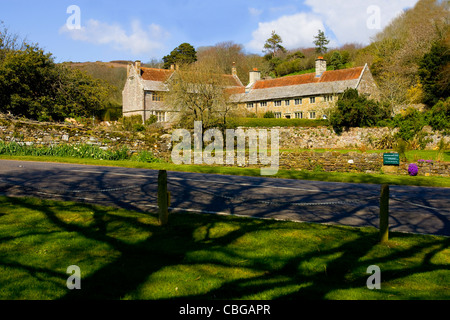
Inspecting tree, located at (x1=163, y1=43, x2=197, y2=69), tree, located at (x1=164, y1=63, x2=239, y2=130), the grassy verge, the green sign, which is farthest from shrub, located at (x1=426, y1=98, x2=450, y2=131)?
tree, located at (x1=163, y1=43, x2=197, y2=69)

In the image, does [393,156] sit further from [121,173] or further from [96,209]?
[96,209]

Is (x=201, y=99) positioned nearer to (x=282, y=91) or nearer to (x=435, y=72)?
(x=435, y=72)

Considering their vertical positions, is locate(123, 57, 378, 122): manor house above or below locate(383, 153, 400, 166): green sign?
above

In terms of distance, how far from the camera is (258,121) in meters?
46.5

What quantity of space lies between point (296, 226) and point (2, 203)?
7.31 metres

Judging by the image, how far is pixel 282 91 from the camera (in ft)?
210

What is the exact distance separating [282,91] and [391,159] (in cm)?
4382

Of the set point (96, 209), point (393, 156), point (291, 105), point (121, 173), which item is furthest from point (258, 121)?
point (96, 209)

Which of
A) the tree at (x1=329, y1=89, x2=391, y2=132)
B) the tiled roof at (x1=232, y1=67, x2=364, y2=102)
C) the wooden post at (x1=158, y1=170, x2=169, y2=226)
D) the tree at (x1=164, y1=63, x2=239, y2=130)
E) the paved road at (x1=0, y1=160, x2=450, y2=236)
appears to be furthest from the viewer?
the tiled roof at (x1=232, y1=67, x2=364, y2=102)

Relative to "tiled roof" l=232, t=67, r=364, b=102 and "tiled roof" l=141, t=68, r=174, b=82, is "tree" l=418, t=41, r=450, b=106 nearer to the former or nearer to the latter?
"tiled roof" l=232, t=67, r=364, b=102

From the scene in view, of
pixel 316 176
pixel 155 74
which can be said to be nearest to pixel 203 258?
pixel 316 176

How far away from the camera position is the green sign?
21.5 m

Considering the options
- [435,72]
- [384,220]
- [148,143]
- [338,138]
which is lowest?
[384,220]

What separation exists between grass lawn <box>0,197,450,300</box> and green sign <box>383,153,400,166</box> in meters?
14.0
